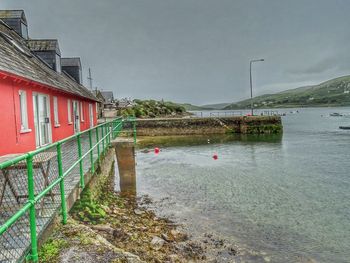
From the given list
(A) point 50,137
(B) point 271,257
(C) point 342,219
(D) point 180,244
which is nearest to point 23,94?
(A) point 50,137

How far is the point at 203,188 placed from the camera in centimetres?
1327

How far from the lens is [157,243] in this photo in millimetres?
7207

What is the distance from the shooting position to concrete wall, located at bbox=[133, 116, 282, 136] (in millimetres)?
38094

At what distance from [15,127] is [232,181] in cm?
938

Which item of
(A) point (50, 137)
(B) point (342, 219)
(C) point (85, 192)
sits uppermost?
(A) point (50, 137)

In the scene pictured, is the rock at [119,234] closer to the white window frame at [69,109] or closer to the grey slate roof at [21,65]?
the grey slate roof at [21,65]

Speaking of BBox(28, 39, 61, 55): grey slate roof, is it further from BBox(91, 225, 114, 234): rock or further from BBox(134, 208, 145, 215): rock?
BBox(91, 225, 114, 234): rock

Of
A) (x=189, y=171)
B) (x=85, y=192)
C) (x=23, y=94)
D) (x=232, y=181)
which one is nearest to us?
(x=85, y=192)

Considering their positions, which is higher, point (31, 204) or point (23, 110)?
point (23, 110)

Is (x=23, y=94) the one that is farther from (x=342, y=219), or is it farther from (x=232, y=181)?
(x=342, y=219)

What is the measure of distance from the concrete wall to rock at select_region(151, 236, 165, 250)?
3045cm

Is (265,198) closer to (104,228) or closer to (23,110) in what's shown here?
(104,228)

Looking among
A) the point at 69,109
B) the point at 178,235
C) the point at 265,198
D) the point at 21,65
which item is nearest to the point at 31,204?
the point at 178,235

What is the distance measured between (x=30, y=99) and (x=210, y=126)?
2964cm
